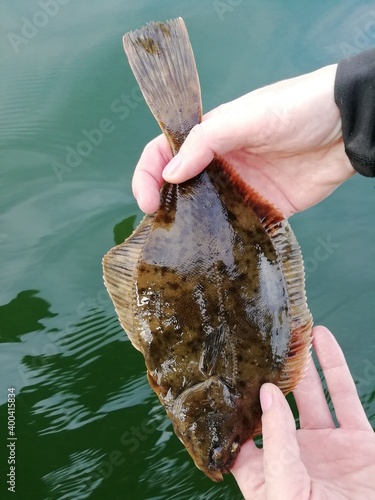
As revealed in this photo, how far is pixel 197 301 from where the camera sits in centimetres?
256

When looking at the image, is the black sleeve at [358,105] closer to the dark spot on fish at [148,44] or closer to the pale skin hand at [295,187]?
the pale skin hand at [295,187]

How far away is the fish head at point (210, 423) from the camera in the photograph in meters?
2.50

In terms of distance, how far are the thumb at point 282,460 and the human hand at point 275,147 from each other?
1220 mm

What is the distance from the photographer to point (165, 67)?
276 centimetres

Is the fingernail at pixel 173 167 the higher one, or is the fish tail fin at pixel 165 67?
the fish tail fin at pixel 165 67

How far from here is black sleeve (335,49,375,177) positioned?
285 centimetres

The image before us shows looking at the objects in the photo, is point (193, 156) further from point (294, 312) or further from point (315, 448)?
point (315, 448)

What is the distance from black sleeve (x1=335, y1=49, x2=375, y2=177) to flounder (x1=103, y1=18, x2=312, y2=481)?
2.23ft

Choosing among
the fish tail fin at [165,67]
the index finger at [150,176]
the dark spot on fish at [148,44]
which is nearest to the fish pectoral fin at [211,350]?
the index finger at [150,176]

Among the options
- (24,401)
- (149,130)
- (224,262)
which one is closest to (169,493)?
(24,401)

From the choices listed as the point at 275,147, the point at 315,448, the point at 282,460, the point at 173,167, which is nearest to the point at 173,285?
the point at 173,167

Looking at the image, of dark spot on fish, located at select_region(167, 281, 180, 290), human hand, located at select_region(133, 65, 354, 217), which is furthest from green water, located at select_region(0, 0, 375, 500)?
dark spot on fish, located at select_region(167, 281, 180, 290)

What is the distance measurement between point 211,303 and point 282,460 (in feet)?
2.55

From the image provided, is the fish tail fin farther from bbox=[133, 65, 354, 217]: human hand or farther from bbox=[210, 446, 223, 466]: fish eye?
bbox=[210, 446, 223, 466]: fish eye
